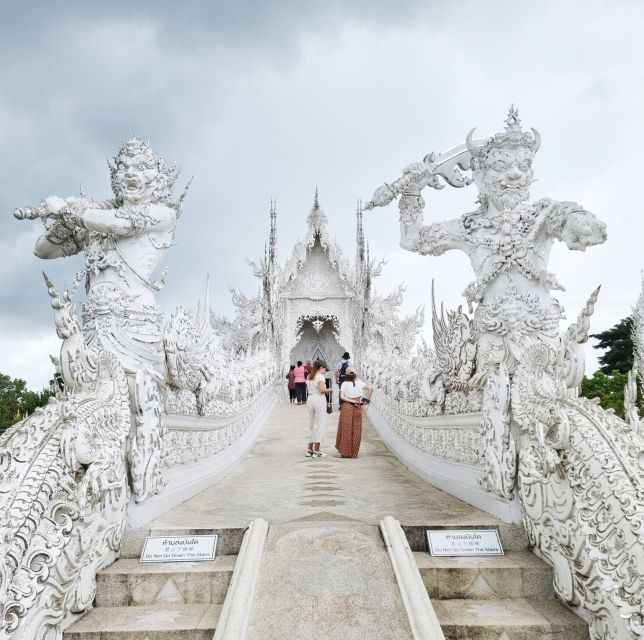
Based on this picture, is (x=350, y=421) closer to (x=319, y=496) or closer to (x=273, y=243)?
(x=319, y=496)

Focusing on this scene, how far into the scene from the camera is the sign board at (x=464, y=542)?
2914 millimetres

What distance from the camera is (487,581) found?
2.72 metres

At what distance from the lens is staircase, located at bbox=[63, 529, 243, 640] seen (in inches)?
94.6

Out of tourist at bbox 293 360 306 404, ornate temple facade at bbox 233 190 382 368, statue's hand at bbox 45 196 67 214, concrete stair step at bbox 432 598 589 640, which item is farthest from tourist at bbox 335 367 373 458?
ornate temple facade at bbox 233 190 382 368

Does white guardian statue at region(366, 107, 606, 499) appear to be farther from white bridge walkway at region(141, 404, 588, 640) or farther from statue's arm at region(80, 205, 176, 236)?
statue's arm at region(80, 205, 176, 236)

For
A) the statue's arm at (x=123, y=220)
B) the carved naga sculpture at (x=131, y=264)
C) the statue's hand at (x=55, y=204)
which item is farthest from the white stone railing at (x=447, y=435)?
the statue's hand at (x=55, y=204)

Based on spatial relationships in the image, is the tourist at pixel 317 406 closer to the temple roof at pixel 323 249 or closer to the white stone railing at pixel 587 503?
the white stone railing at pixel 587 503

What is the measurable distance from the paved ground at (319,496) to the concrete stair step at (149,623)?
51 cm

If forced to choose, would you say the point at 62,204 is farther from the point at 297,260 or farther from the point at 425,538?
the point at 297,260

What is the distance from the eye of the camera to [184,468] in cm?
424

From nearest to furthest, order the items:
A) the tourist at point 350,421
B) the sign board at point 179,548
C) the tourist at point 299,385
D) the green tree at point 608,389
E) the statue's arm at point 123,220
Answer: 1. the sign board at point 179,548
2. the statue's arm at point 123,220
3. the tourist at point 350,421
4. the green tree at point 608,389
5. the tourist at point 299,385

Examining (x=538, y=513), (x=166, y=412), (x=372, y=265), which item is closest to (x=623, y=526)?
(x=538, y=513)

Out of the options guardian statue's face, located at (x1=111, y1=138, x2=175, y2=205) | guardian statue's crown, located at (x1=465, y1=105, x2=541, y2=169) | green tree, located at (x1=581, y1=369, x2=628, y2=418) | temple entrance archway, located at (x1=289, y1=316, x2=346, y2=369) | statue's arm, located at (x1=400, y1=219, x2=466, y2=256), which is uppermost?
guardian statue's crown, located at (x1=465, y1=105, x2=541, y2=169)

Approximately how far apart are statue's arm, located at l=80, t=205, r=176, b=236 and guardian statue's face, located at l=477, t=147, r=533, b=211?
2.18 meters
